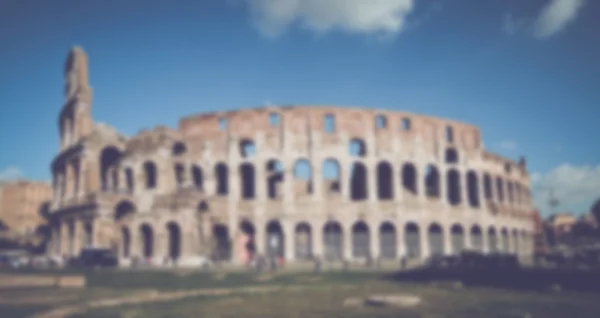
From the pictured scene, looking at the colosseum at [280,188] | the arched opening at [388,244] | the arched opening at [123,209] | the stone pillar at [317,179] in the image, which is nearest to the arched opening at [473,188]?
the colosseum at [280,188]

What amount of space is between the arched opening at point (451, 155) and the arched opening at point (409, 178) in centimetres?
303

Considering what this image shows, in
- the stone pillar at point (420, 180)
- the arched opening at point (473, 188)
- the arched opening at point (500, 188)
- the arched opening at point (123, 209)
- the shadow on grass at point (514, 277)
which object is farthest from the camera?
the arched opening at point (500, 188)

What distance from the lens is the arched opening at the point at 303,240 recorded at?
3206 centimetres

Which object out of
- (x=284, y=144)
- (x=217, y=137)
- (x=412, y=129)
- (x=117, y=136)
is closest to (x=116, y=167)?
(x=117, y=136)

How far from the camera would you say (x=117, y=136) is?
36.5 metres

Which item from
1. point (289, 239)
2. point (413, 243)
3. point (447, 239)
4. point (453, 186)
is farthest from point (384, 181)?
→ point (289, 239)

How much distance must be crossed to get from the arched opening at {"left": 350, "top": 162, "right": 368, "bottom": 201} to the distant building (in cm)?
3859

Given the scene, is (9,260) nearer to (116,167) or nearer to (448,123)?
(116,167)

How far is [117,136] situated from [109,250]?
11.3 meters

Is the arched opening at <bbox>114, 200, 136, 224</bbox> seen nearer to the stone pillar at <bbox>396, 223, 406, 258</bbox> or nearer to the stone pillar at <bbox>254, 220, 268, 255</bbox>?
the stone pillar at <bbox>254, 220, 268, 255</bbox>

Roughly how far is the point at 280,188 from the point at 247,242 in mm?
5375

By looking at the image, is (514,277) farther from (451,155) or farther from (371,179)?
(451,155)

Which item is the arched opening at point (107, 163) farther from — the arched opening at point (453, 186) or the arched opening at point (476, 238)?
the arched opening at point (476, 238)

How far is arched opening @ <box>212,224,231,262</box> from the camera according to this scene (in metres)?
30.1
